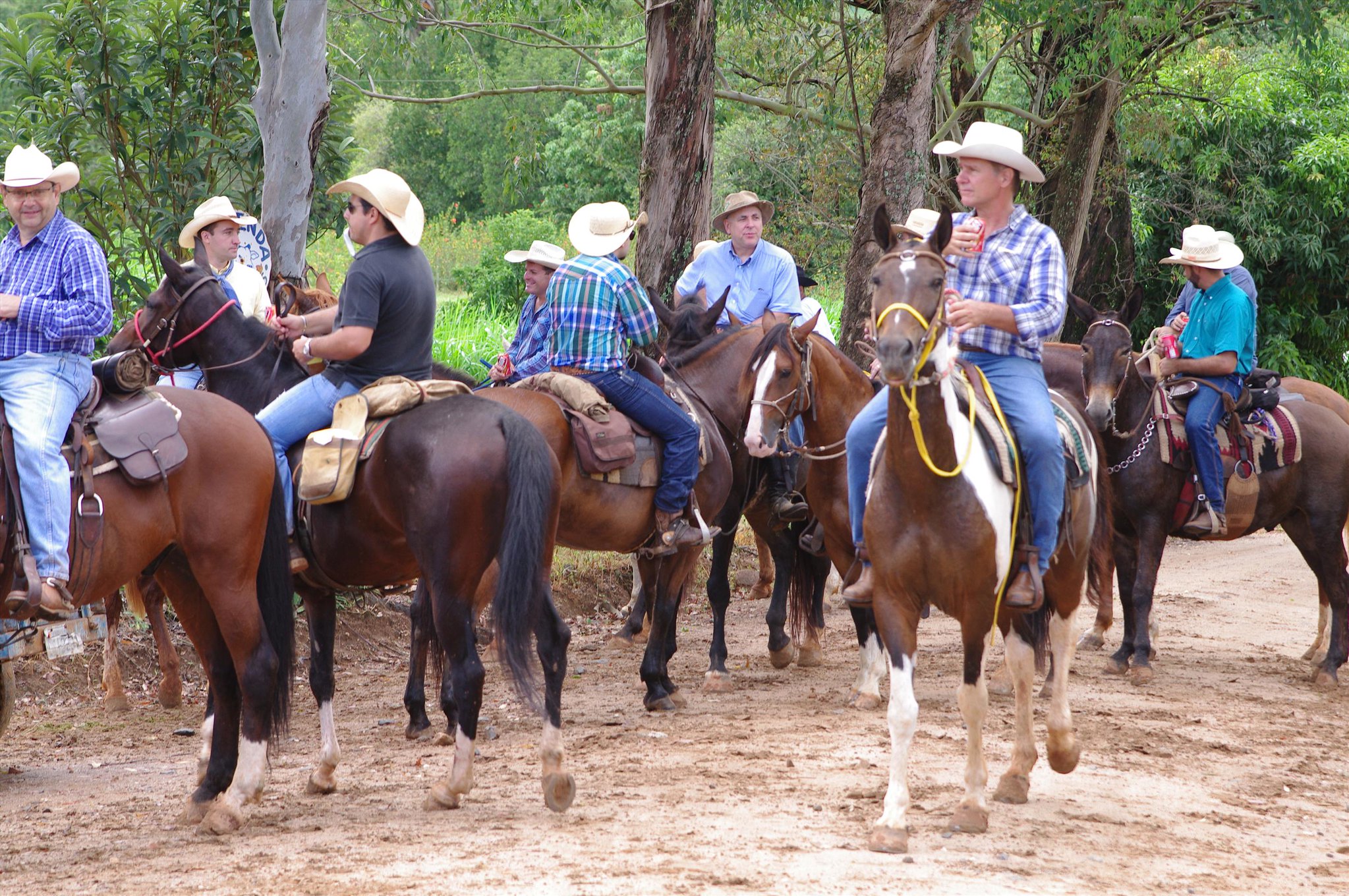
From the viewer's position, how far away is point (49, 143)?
1014 centimetres

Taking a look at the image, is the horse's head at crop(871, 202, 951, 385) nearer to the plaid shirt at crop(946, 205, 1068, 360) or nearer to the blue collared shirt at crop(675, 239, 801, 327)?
the plaid shirt at crop(946, 205, 1068, 360)

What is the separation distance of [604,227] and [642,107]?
811 inches

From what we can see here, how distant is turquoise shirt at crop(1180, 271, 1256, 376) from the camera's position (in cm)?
914

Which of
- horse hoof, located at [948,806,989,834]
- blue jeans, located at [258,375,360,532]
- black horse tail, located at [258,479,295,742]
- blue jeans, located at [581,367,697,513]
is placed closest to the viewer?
horse hoof, located at [948,806,989,834]

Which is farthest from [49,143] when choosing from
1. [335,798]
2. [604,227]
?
[335,798]

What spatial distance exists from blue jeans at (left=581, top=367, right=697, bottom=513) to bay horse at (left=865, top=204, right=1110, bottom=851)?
224cm

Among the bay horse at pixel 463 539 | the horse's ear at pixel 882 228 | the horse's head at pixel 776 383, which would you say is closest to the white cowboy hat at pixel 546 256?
the horse's head at pixel 776 383

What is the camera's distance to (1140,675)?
8844mm

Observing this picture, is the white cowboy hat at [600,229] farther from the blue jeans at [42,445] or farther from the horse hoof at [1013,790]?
the horse hoof at [1013,790]

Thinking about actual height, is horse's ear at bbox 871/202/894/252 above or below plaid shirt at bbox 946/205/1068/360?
above

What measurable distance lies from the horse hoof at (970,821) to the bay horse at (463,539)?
5.36ft

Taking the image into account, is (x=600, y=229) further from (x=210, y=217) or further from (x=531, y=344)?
(x=210, y=217)

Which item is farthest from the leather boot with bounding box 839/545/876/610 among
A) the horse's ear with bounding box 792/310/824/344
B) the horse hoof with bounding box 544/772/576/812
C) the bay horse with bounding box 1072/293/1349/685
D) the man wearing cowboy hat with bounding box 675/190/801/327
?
the man wearing cowboy hat with bounding box 675/190/801/327

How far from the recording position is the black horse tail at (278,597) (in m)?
5.75
